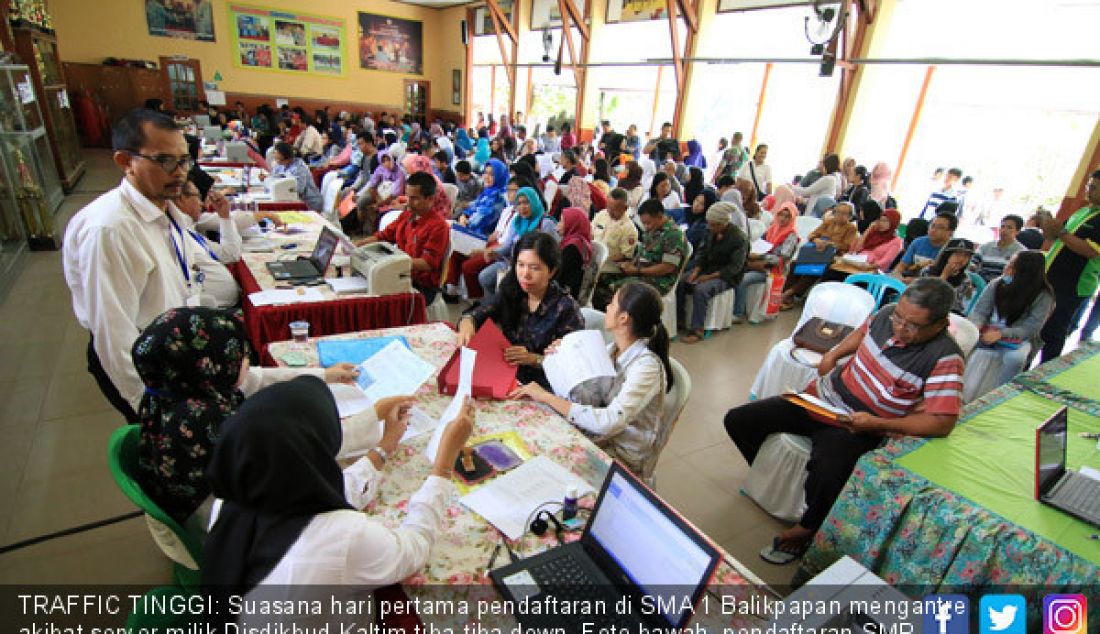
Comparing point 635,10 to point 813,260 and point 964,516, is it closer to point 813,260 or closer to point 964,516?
point 813,260

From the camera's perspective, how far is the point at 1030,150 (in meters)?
6.67

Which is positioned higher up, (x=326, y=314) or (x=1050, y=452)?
(x=1050, y=452)

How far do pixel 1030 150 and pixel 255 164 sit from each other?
10609 mm

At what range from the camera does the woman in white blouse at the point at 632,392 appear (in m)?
1.92

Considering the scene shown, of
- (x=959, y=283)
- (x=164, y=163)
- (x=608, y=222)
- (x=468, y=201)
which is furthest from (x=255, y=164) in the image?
(x=959, y=283)

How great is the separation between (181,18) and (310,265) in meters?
15.8

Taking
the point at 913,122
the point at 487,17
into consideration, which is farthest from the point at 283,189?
the point at 487,17

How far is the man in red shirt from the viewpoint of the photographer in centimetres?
368

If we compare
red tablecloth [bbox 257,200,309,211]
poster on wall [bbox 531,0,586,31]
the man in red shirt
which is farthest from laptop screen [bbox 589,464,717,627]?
poster on wall [bbox 531,0,586,31]

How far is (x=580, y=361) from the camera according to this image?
2.01 meters

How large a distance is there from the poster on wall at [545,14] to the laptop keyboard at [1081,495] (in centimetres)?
1352

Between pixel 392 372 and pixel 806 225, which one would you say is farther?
pixel 806 225

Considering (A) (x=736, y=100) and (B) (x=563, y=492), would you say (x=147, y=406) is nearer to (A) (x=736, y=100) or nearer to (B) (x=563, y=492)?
(B) (x=563, y=492)

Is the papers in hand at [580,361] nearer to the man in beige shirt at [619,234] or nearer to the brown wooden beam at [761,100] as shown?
the man in beige shirt at [619,234]
